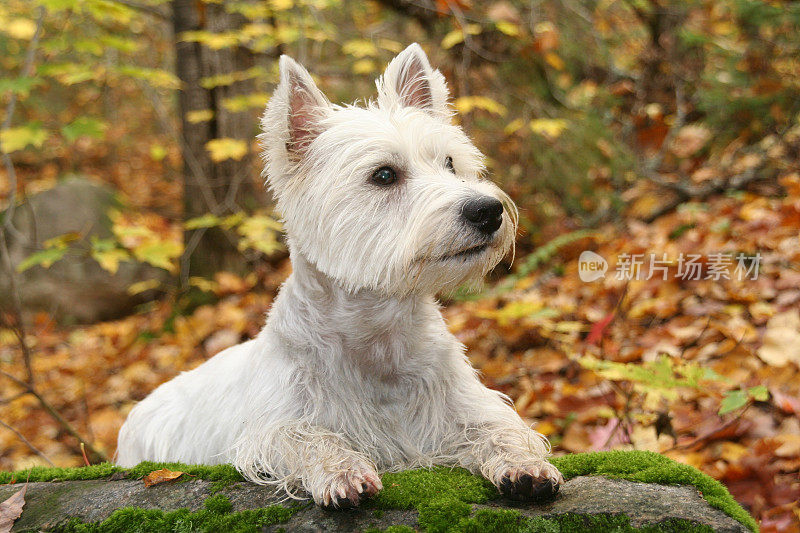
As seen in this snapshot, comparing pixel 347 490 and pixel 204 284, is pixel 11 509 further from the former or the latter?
pixel 204 284

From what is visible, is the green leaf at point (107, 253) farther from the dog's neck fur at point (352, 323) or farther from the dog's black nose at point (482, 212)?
the dog's black nose at point (482, 212)

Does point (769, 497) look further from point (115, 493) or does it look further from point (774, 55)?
point (774, 55)

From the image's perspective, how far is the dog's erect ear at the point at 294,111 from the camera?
310 centimetres

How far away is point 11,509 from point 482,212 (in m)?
2.40

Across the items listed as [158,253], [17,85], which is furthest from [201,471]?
[17,85]

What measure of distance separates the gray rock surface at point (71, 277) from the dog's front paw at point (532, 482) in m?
8.50

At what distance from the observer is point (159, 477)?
2.65m

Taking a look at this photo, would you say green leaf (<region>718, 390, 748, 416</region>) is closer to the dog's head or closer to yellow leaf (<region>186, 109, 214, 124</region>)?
the dog's head

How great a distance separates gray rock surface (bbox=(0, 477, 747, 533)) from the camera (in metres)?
2.25

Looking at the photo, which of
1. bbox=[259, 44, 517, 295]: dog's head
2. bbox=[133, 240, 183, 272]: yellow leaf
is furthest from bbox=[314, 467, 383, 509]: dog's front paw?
bbox=[133, 240, 183, 272]: yellow leaf

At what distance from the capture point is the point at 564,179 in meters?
7.90

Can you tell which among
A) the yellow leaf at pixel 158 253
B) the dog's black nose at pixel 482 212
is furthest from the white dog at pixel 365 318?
the yellow leaf at pixel 158 253

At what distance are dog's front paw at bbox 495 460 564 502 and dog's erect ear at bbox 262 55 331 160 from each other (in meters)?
1.90

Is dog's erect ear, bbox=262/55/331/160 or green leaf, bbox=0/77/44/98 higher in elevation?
green leaf, bbox=0/77/44/98
